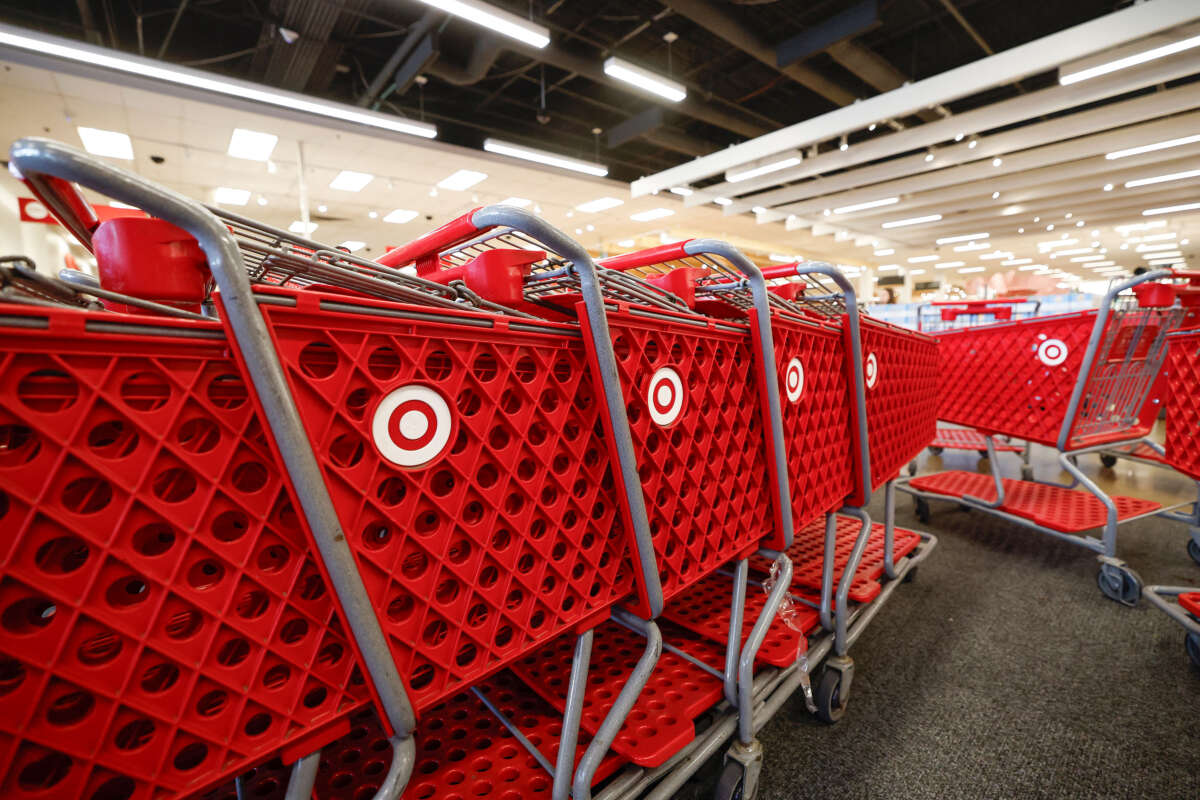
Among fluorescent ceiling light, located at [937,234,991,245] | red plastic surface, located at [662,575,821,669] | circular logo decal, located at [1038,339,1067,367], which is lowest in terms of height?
red plastic surface, located at [662,575,821,669]

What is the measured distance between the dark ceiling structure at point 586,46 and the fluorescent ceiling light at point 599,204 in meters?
1.68

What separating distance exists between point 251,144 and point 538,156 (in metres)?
4.12

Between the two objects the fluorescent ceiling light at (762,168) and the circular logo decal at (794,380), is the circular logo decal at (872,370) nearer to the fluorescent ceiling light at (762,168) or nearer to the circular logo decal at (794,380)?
the circular logo decal at (794,380)

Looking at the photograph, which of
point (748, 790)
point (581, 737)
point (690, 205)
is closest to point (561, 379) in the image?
point (581, 737)

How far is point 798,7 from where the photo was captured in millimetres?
6586

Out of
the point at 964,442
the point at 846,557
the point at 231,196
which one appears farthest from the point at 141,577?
the point at 231,196

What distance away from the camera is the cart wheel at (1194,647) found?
6.20 ft

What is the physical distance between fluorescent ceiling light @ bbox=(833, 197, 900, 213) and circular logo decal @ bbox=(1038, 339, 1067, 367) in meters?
9.76

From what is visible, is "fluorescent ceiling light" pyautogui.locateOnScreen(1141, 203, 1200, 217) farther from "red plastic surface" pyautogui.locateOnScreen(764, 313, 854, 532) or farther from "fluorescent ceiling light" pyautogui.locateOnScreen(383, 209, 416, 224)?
"fluorescent ceiling light" pyautogui.locateOnScreen(383, 209, 416, 224)

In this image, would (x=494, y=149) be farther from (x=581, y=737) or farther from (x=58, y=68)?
(x=581, y=737)

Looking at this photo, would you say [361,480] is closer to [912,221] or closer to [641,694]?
[641,694]

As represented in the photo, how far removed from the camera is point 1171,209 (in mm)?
12117

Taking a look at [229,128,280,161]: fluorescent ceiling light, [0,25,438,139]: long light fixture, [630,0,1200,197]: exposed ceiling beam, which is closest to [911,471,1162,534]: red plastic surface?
[630,0,1200,197]: exposed ceiling beam

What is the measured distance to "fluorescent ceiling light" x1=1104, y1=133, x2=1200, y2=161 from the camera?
25.2ft
